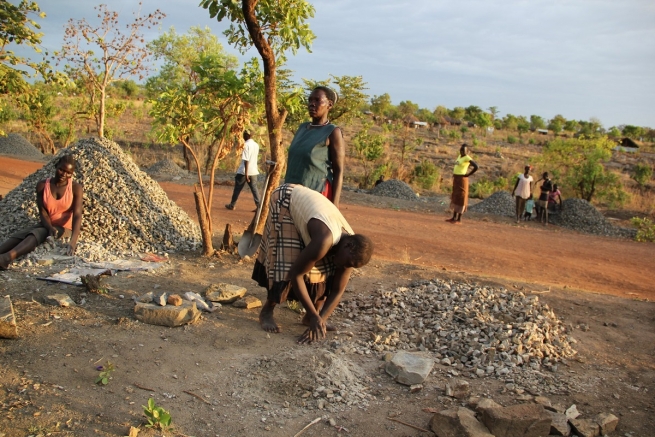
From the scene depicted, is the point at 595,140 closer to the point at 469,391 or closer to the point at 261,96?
the point at 261,96

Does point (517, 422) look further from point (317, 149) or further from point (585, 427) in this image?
point (317, 149)

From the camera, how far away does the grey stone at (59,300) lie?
405 centimetres

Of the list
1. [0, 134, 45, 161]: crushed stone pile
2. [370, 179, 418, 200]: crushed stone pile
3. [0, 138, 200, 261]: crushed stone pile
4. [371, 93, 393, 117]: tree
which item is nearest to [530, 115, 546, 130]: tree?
[371, 93, 393, 117]: tree

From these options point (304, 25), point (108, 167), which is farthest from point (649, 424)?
point (108, 167)

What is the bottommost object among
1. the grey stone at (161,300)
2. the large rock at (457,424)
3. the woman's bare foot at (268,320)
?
the large rock at (457,424)

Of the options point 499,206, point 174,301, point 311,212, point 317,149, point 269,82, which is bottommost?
point 174,301

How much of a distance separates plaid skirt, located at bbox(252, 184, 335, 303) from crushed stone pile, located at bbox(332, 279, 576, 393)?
496mm

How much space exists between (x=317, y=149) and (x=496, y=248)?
5780mm

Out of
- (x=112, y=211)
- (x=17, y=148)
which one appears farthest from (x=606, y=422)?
(x=17, y=148)

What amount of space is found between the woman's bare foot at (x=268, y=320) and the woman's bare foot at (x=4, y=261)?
A: 7.95 ft

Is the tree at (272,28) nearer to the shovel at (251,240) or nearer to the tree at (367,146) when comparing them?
the shovel at (251,240)

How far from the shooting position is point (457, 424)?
282 cm

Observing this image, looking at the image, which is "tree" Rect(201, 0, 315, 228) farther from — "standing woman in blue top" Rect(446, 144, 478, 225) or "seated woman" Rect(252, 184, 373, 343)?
"standing woman in blue top" Rect(446, 144, 478, 225)

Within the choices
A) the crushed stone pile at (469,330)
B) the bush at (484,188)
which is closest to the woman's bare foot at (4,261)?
the crushed stone pile at (469,330)
